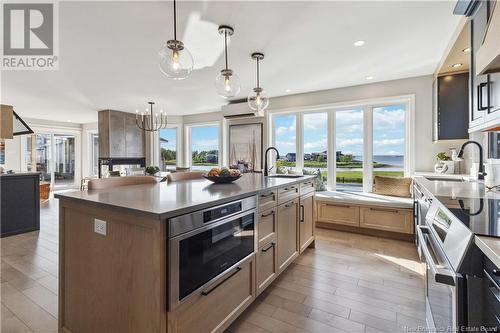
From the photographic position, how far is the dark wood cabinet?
3.14 m

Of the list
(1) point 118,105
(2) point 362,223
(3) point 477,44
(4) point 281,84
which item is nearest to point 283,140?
(4) point 281,84

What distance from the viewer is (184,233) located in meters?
1.19

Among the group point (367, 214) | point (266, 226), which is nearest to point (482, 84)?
point (266, 226)

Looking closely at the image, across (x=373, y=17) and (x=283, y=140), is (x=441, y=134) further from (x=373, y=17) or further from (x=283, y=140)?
(x=283, y=140)

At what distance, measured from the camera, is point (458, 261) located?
34.9 inches

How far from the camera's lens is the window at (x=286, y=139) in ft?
17.0

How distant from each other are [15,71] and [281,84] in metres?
4.16

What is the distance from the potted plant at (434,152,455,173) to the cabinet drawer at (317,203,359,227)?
134 cm

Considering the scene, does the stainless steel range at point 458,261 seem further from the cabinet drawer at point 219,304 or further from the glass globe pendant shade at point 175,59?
A: the glass globe pendant shade at point 175,59

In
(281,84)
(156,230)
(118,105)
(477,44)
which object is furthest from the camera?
(118,105)

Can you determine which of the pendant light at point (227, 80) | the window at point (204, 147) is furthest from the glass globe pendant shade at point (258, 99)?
the window at point (204, 147)

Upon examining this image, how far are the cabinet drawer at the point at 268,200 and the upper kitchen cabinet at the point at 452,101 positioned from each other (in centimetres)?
279

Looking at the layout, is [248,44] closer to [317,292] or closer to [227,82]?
[227,82]

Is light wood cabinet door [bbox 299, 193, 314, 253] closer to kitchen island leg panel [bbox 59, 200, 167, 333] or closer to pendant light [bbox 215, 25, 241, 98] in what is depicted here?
pendant light [bbox 215, 25, 241, 98]
